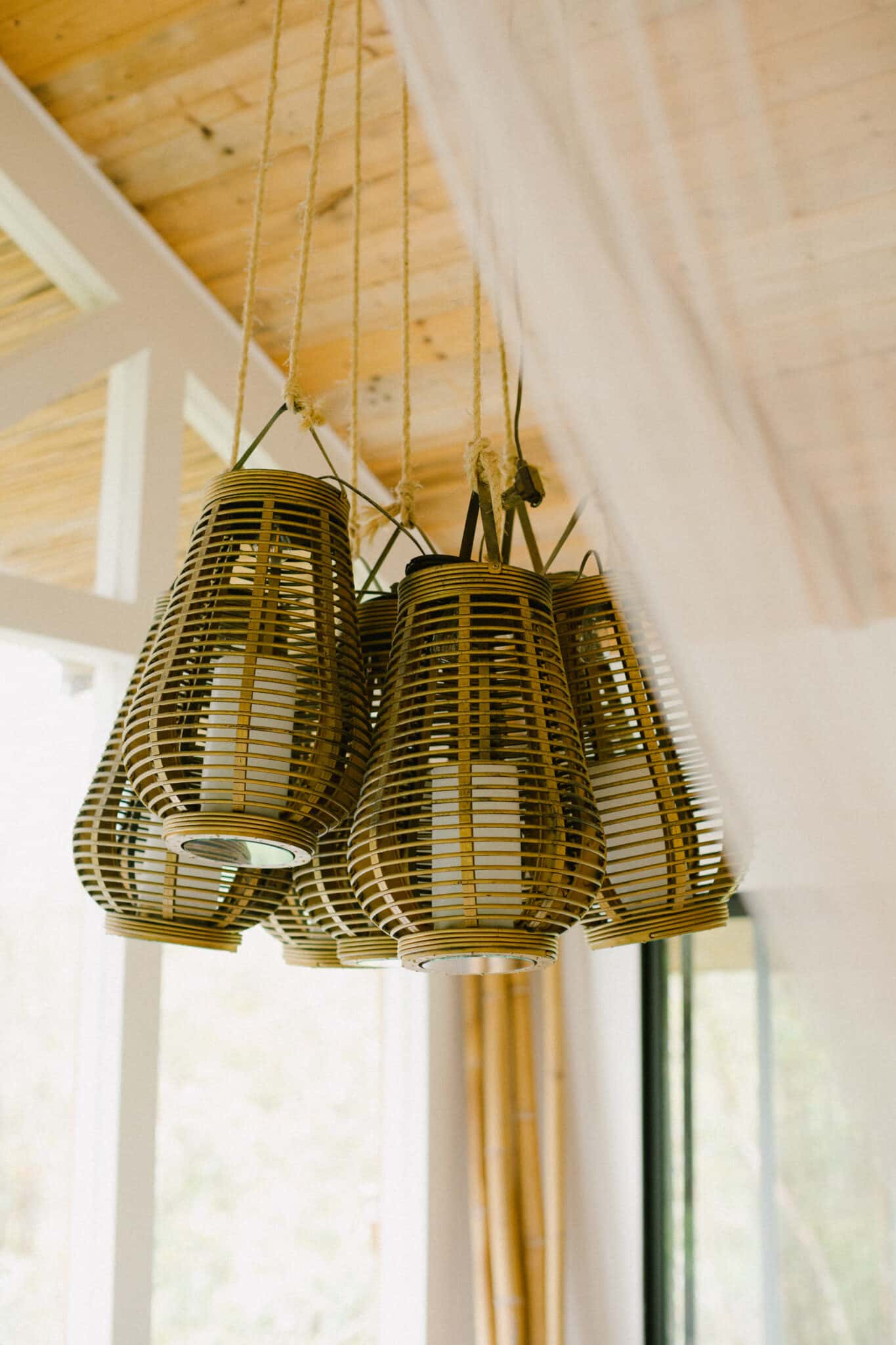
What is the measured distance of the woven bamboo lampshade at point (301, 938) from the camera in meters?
1.20

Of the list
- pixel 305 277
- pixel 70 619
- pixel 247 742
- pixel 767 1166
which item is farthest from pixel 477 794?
pixel 767 1166

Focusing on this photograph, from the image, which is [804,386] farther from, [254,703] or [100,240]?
[100,240]

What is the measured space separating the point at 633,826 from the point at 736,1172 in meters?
2.22

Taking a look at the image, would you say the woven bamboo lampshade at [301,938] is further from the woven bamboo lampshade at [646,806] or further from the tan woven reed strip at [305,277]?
the tan woven reed strip at [305,277]

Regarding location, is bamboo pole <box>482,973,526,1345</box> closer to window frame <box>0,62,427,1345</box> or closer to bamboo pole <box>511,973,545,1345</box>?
bamboo pole <box>511,973,545,1345</box>

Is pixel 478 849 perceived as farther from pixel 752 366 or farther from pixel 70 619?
pixel 70 619

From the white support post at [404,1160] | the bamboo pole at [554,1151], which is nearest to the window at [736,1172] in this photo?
the bamboo pole at [554,1151]

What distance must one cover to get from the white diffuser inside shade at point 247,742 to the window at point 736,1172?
2.01 m

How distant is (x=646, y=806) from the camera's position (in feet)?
3.40

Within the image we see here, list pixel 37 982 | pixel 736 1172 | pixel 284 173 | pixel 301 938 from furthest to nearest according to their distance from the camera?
1. pixel 736 1172
2. pixel 284 173
3. pixel 37 982
4. pixel 301 938

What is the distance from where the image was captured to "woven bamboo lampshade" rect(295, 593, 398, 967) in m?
Result: 1.08

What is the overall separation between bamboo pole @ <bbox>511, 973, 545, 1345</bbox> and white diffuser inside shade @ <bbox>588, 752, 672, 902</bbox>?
7.82ft

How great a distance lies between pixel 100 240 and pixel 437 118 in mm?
2296

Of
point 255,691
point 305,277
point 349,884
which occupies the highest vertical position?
point 305,277
